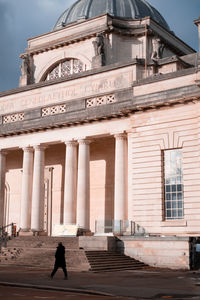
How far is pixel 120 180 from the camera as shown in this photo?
30547mm

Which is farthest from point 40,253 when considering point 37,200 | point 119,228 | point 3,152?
point 3,152

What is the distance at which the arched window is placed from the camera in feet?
140

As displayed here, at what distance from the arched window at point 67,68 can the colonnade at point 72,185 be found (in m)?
10.4

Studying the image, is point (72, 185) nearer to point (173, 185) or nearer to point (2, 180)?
point (2, 180)

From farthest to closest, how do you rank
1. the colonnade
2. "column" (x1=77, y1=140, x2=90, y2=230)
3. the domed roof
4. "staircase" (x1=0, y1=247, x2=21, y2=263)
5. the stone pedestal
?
the domed roof → the stone pedestal → "column" (x1=77, y1=140, x2=90, y2=230) → the colonnade → "staircase" (x1=0, y1=247, x2=21, y2=263)

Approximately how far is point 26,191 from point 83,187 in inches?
222

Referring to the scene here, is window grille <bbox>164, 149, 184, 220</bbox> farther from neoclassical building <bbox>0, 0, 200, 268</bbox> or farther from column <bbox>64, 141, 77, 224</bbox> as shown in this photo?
column <bbox>64, 141, 77, 224</bbox>

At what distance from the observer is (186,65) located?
3488 cm

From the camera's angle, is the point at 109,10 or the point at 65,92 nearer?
the point at 65,92

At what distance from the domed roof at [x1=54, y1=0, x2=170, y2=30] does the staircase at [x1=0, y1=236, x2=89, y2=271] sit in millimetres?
25310

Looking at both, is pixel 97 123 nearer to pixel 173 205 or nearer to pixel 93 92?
pixel 93 92

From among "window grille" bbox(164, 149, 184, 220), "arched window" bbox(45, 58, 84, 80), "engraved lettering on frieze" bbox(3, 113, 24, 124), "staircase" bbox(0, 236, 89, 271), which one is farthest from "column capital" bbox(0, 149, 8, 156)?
"window grille" bbox(164, 149, 184, 220)

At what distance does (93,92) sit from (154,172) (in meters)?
9.21

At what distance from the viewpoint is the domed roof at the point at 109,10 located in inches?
1780
